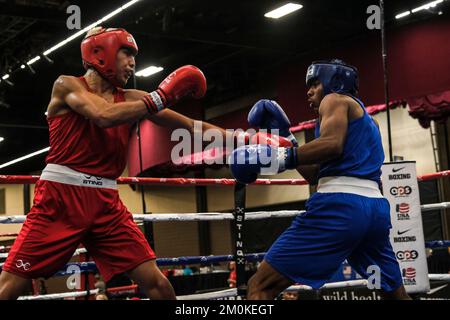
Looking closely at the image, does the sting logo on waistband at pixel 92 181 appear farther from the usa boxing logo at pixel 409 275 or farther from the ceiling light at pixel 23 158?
the ceiling light at pixel 23 158

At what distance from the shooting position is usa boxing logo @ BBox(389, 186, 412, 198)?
3.47 meters

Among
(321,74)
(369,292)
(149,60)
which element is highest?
(149,60)

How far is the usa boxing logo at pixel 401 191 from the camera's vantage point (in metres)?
3.47

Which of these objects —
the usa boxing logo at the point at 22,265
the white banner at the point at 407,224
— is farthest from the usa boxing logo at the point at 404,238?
the usa boxing logo at the point at 22,265

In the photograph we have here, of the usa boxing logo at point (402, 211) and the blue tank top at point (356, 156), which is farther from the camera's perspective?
the usa boxing logo at point (402, 211)

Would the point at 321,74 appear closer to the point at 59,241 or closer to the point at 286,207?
the point at 59,241

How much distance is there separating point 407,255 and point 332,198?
1.42 meters

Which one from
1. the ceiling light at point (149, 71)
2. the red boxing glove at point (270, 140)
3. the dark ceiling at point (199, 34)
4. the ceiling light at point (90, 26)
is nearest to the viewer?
the red boxing glove at point (270, 140)

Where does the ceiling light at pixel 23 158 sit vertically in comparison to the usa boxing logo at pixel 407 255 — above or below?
above

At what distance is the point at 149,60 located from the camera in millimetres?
9156

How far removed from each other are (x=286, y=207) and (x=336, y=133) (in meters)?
8.86

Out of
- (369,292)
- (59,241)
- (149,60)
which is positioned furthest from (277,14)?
(59,241)

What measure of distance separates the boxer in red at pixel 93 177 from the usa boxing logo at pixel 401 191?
1.60m

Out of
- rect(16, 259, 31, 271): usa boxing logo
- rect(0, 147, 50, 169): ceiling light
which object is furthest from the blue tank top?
rect(0, 147, 50, 169): ceiling light
